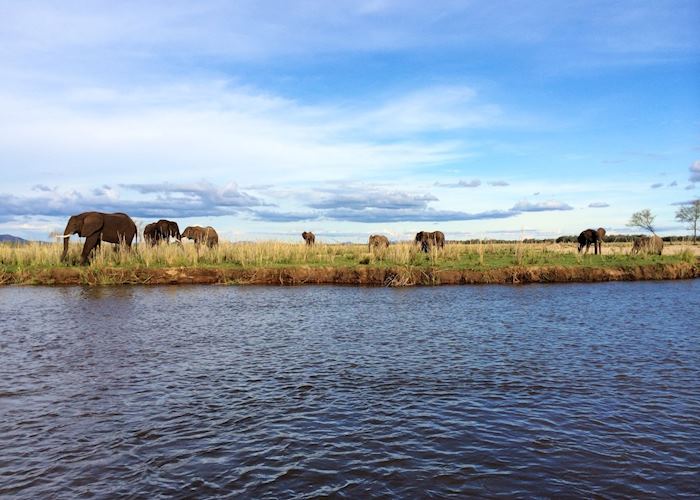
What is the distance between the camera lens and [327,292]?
2206 centimetres

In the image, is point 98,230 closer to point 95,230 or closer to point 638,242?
point 95,230

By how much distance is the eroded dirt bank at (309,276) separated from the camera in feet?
81.6

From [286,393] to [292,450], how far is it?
2049 mm

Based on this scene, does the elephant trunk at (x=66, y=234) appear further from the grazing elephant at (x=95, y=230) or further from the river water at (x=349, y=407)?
the river water at (x=349, y=407)

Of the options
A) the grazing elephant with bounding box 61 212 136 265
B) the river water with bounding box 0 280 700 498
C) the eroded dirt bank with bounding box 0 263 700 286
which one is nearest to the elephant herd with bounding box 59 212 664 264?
the grazing elephant with bounding box 61 212 136 265

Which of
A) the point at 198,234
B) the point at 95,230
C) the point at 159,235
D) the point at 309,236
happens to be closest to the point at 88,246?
the point at 95,230

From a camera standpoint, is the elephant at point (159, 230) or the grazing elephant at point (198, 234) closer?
the elephant at point (159, 230)

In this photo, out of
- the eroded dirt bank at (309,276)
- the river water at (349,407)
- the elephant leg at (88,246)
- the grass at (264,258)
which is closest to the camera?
the river water at (349,407)

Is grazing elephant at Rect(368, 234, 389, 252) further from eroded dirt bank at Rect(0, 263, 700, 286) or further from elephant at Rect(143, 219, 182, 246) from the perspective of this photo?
elephant at Rect(143, 219, 182, 246)

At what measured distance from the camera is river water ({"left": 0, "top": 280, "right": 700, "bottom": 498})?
521 cm

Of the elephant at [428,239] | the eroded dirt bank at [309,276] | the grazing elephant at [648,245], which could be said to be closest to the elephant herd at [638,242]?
the grazing elephant at [648,245]

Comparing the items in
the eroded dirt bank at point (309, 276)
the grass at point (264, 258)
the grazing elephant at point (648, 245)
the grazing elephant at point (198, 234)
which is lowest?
the eroded dirt bank at point (309, 276)

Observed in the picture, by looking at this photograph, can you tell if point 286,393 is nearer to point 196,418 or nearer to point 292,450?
point 196,418

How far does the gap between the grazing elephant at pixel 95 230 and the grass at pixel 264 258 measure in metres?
0.59
